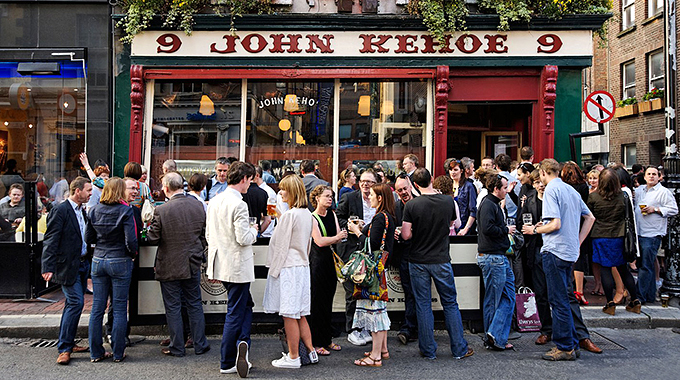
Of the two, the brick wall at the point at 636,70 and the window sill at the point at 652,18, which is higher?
the window sill at the point at 652,18

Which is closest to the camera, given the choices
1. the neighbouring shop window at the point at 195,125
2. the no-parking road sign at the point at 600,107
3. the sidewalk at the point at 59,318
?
the sidewalk at the point at 59,318

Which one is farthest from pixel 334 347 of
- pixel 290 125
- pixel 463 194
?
pixel 290 125

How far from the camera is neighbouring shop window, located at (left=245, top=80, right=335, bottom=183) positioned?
11.4 m

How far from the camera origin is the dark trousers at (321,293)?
6.33 metres

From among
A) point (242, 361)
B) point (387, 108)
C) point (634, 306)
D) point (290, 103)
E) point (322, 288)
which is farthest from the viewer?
point (387, 108)

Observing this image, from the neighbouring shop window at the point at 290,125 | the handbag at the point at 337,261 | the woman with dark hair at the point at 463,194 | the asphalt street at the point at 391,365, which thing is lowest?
the asphalt street at the point at 391,365

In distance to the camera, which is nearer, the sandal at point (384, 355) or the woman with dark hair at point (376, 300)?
the woman with dark hair at point (376, 300)

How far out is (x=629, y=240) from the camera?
7.78m

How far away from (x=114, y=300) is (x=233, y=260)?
4.53 feet

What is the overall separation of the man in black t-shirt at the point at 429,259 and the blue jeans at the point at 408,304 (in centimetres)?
58

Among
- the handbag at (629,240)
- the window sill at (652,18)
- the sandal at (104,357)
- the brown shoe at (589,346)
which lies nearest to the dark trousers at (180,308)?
the sandal at (104,357)

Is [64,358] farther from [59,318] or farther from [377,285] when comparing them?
[377,285]

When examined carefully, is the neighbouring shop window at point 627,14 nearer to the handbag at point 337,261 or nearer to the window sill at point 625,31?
the window sill at point 625,31

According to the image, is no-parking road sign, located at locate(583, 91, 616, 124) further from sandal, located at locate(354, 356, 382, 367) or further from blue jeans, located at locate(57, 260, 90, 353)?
blue jeans, located at locate(57, 260, 90, 353)
